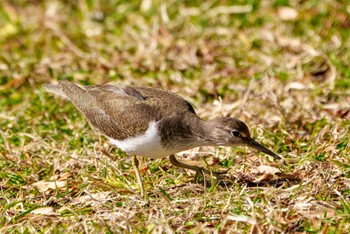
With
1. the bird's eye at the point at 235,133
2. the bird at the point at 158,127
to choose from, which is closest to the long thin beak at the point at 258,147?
the bird at the point at 158,127

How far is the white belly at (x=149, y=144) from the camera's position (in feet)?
20.5

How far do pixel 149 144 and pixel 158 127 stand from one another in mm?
183

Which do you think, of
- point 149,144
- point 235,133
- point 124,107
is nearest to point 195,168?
point 235,133

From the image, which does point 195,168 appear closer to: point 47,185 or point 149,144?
point 149,144

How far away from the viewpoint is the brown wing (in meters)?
6.42

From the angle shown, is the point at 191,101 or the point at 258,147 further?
the point at 191,101

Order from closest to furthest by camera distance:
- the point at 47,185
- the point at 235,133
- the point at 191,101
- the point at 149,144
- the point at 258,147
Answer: the point at 149,144 → the point at 235,133 → the point at 258,147 → the point at 47,185 → the point at 191,101

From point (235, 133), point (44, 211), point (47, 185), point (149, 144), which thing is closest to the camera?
point (44, 211)

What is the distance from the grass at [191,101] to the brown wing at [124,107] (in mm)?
441

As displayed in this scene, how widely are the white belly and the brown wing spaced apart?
56mm

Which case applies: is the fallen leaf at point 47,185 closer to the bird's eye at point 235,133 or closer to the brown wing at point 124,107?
the brown wing at point 124,107

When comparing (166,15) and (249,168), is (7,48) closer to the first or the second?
(166,15)

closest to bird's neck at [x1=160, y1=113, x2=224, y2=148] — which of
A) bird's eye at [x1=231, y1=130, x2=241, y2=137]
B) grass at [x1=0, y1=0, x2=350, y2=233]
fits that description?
bird's eye at [x1=231, y1=130, x2=241, y2=137]

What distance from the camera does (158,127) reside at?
6.32 meters
